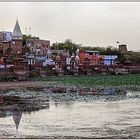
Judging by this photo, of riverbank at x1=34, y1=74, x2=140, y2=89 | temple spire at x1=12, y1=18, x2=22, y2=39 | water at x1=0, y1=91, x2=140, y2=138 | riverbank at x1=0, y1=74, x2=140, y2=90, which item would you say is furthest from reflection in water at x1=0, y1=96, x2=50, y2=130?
temple spire at x1=12, y1=18, x2=22, y2=39

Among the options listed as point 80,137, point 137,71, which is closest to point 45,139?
point 80,137

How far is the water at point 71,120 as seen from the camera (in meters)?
14.0

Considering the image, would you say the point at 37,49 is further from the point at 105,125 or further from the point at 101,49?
the point at 105,125

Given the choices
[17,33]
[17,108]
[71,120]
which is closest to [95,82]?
[17,33]

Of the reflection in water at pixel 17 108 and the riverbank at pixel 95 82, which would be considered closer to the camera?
the reflection in water at pixel 17 108

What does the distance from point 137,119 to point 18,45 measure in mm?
51290

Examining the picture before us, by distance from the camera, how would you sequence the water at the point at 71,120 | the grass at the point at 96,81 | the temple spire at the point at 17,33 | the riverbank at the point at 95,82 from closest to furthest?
the water at the point at 71,120, the riverbank at the point at 95,82, the grass at the point at 96,81, the temple spire at the point at 17,33

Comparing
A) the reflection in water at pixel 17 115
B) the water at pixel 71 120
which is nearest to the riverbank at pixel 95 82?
the water at pixel 71 120

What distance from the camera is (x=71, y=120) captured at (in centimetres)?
1727

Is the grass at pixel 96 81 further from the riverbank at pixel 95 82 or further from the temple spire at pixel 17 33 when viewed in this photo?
the temple spire at pixel 17 33

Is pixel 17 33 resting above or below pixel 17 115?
above

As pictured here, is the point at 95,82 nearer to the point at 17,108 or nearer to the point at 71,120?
the point at 17,108

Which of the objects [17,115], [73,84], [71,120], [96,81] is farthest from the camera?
[96,81]

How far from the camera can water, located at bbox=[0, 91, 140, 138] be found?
13995 mm
